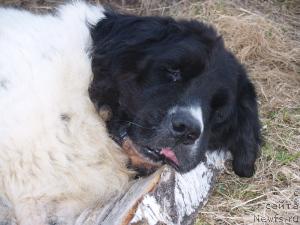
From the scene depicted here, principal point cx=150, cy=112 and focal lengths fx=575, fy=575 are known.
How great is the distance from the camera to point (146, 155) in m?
3.27

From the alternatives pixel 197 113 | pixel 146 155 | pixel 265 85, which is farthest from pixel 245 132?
pixel 265 85

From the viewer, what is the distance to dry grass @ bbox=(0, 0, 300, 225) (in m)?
3.89

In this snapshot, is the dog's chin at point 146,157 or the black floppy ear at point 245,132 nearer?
the dog's chin at point 146,157

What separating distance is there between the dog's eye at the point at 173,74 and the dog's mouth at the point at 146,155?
0.41 meters

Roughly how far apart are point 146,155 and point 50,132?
56cm

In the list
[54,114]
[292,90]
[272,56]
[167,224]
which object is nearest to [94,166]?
[54,114]

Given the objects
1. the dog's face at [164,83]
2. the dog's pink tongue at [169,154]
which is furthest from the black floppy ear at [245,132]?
the dog's pink tongue at [169,154]

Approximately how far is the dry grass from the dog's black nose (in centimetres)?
86

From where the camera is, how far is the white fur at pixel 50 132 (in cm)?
316

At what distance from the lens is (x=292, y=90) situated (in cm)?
530

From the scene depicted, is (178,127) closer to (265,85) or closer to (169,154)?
(169,154)

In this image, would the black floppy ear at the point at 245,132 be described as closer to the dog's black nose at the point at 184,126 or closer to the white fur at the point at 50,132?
the dog's black nose at the point at 184,126

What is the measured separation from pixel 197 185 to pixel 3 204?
3.85ft

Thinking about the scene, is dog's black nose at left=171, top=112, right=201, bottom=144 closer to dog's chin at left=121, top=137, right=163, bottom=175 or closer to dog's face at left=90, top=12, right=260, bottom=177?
dog's face at left=90, top=12, right=260, bottom=177
